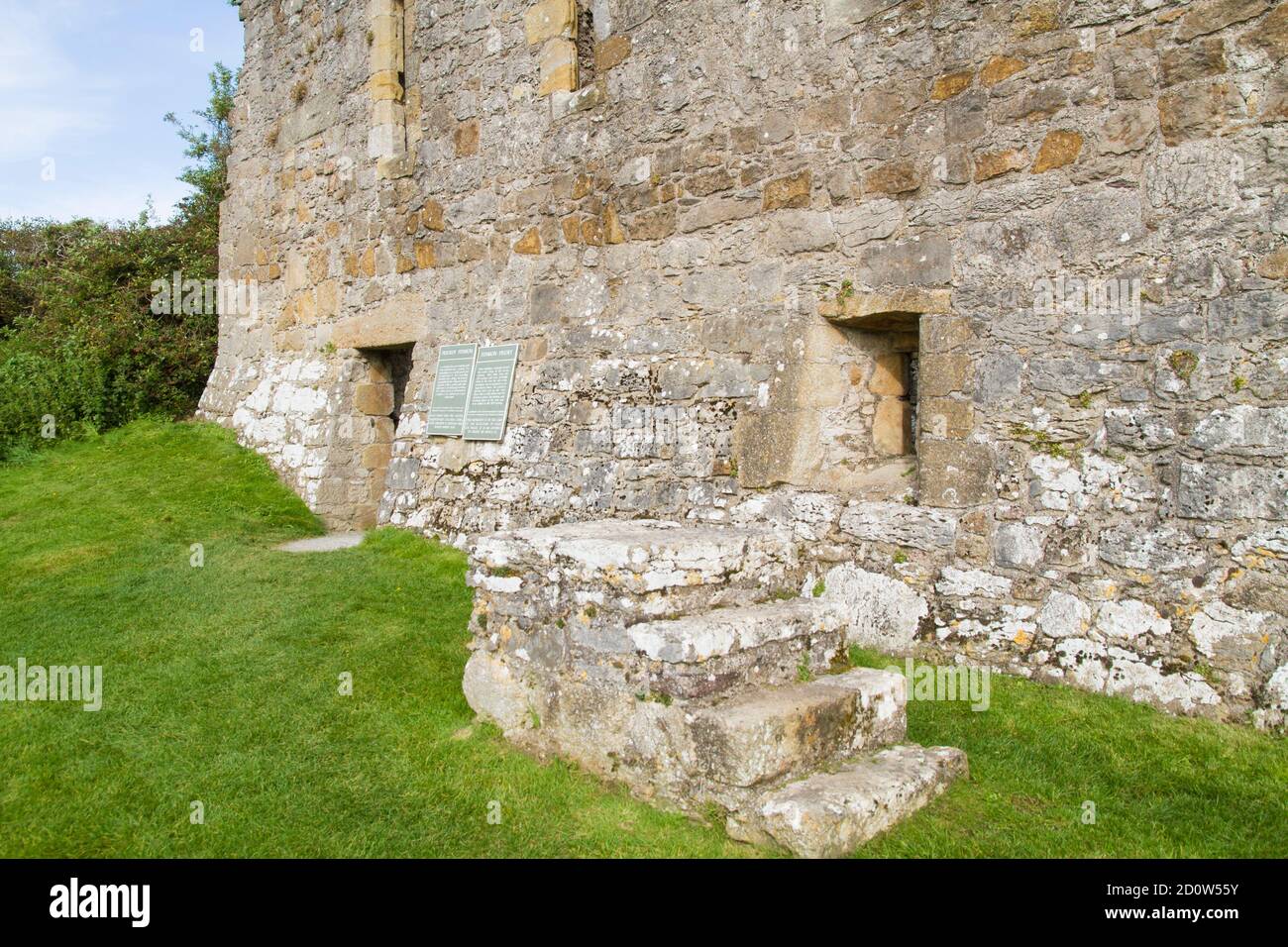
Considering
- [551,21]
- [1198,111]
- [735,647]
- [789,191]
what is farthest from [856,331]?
[551,21]

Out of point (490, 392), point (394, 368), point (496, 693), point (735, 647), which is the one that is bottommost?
point (496, 693)

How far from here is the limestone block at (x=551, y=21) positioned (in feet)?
25.3

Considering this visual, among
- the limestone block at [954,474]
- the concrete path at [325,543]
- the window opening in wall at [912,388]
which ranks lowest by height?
the concrete path at [325,543]

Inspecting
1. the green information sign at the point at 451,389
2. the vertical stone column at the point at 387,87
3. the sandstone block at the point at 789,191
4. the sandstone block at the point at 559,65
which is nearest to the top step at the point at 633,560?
the sandstone block at the point at 789,191

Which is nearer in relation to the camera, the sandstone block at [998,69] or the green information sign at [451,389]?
the sandstone block at [998,69]

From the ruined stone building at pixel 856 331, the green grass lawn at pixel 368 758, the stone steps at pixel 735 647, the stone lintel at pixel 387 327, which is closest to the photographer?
the green grass lawn at pixel 368 758

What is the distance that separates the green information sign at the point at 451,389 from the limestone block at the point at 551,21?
2564 millimetres

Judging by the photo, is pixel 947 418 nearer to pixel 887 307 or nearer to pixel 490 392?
pixel 887 307

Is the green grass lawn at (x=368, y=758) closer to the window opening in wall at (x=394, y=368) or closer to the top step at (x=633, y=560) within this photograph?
the top step at (x=633, y=560)

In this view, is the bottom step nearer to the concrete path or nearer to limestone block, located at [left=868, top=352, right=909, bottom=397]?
limestone block, located at [left=868, top=352, right=909, bottom=397]

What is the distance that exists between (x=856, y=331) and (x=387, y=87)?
18.1 feet

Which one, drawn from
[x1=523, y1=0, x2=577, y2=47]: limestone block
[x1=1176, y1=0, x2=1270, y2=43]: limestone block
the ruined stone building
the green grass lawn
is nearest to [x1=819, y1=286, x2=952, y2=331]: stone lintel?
the ruined stone building

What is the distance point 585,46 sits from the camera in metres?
7.83

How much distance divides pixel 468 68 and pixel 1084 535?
6444 mm
